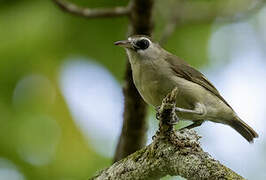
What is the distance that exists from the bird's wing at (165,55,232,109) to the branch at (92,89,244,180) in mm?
1752

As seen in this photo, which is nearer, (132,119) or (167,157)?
(167,157)

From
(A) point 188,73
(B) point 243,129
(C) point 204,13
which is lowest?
(B) point 243,129

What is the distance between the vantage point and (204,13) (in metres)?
7.16

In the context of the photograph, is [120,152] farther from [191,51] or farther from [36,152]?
[191,51]

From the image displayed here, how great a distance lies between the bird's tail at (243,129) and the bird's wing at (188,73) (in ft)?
1.01

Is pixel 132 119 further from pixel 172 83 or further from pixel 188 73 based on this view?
pixel 188 73

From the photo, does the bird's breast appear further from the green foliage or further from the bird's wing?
the green foliage

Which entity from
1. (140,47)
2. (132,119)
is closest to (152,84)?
(140,47)

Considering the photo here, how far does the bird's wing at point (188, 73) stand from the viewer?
6045 mm

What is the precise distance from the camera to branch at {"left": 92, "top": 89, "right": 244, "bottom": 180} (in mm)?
3926

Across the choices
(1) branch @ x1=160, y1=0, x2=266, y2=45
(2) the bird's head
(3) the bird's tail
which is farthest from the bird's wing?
(1) branch @ x1=160, y1=0, x2=266, y2=45

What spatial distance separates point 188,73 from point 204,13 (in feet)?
4.46

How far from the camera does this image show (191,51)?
702cm

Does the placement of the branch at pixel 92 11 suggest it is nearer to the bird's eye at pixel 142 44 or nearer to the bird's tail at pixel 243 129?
the bird's eye at pixel 142 44
